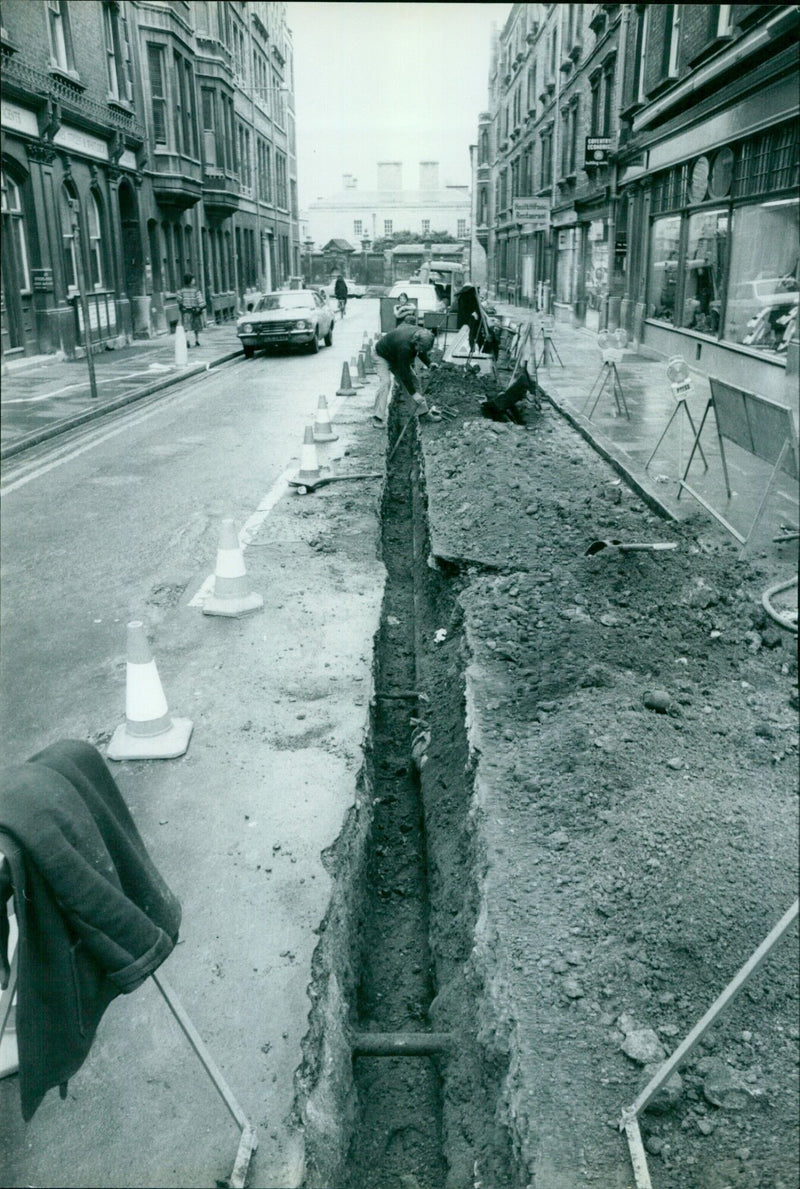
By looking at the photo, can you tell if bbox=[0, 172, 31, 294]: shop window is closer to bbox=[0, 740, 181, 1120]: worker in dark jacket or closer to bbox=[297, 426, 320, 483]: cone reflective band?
bbox=[297, 426, 320, 483]: cone reflective band

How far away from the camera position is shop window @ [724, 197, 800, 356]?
1314 cm

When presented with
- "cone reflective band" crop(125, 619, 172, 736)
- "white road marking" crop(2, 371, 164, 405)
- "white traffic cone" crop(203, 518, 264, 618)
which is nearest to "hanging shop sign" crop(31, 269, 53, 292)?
"white road marking" crop(2, 371, 164, 405)

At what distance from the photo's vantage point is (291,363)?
22.9 meters

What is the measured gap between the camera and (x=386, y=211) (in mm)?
91250

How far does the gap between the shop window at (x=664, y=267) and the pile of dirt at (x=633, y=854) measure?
14.8 meters

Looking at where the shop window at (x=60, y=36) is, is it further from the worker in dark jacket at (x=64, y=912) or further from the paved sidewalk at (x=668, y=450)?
the worker in dark jacket at (x=64, y=912)

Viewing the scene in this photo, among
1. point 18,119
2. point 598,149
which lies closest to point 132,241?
point 18,119

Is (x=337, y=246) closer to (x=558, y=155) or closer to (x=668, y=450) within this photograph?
(x=558, y=155)

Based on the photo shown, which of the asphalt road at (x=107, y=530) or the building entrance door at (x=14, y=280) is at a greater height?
the building entrance door at (x=14, y=280)

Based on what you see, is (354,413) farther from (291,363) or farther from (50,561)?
(291,363)

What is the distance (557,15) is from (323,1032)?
39.8 metres

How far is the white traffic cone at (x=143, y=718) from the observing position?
4.59 metres

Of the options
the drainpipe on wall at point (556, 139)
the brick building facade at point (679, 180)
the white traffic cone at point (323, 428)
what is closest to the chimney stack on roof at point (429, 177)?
the drainpipe on wall at point (556, 139)

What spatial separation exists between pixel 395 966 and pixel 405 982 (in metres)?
0.09
